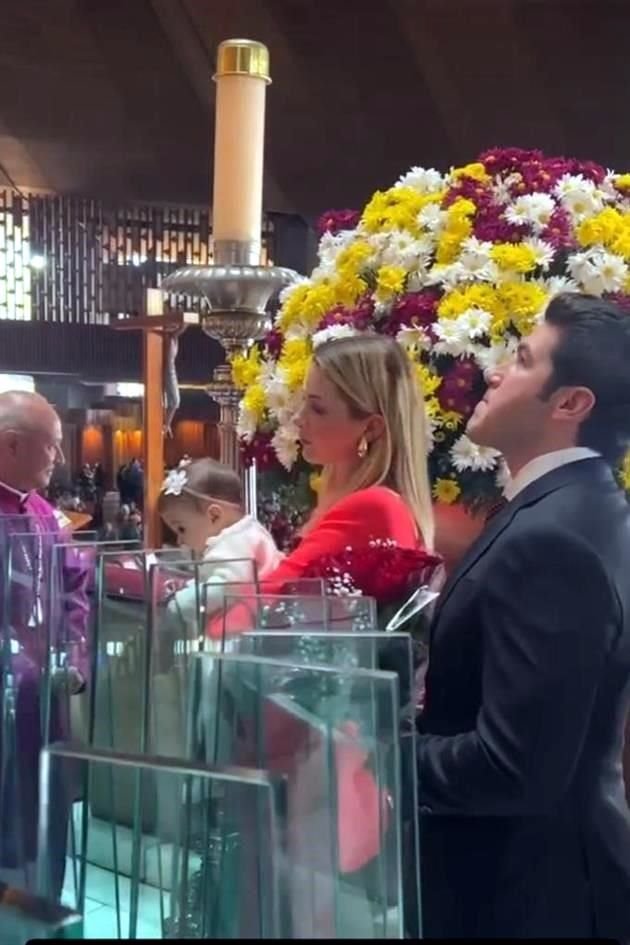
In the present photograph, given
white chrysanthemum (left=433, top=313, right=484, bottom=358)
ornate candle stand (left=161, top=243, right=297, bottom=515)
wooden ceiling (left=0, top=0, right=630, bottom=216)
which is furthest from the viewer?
wooden ceiling (left=0, top=0, right=630, bottom=216)

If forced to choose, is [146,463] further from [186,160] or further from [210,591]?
[186,160]

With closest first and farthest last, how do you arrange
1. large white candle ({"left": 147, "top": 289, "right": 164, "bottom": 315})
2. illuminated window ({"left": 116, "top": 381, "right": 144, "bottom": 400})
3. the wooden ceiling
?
large white candle ({"left": 147, "top": 289, "right": 164, "bottom": 315})
the wooden ceiling
illuminated window ({"left": 116, "top": 381, "right": 144, "bottom": 400})

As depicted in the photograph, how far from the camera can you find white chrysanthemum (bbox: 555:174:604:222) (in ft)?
4.98

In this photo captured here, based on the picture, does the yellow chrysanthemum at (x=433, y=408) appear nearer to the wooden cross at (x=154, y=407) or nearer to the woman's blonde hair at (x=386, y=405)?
the woman's blonde hair at (x=386, y=405)

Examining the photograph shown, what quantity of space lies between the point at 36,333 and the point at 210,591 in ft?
22.1

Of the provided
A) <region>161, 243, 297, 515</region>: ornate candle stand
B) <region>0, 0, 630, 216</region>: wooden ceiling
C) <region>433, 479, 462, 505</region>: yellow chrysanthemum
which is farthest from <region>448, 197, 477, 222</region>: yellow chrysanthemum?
<region>0, 0, 630, 216</region>: wooden ceiling

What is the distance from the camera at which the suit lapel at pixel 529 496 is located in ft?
3.54

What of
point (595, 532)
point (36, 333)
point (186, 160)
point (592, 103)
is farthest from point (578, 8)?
point (595, 532)

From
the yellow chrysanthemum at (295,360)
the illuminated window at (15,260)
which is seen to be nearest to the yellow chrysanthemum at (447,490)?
the yellow chrysanthemum at (295,360)

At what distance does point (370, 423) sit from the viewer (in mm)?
1329

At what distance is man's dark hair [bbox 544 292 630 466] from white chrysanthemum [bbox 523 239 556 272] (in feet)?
1.12

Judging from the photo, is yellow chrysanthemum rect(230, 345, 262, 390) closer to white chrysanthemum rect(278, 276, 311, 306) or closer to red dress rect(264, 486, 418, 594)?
white chrysanthemum rect(278, 276, 311, 306)

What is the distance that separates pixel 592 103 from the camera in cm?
624

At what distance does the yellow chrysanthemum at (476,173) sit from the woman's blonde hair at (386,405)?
0.34 metres
